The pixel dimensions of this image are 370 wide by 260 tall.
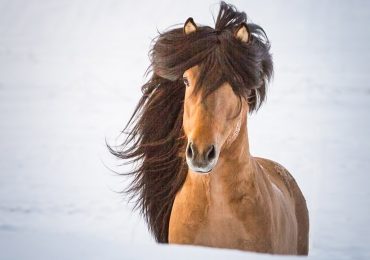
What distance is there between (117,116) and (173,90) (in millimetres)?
367

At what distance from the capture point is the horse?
119 cm

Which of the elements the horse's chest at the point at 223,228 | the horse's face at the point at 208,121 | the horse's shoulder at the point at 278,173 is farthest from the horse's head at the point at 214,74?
the horse's shoulder at the point at 278,173

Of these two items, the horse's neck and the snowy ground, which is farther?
the snowy ground

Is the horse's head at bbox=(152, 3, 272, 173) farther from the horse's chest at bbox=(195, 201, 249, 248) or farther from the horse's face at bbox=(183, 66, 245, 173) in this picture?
the horse's chest at bbox=(195, 201, 249, 248)

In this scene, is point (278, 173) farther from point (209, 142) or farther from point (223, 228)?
point (209, 142)

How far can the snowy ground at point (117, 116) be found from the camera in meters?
1.52

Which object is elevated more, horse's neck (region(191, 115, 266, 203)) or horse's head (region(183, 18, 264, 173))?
horse's head (region(183, 18, 264, 173))

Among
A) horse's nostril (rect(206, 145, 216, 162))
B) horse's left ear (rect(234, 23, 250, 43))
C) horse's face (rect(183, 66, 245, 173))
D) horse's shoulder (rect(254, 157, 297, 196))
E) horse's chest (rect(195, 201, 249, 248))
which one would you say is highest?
horse's left ear (rect(234, 23, 250, 43))

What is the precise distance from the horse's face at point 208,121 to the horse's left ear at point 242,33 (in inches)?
4.7

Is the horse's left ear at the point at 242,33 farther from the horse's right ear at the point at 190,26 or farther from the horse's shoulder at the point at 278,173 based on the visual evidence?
the horse's shoulder at the point at 278,173

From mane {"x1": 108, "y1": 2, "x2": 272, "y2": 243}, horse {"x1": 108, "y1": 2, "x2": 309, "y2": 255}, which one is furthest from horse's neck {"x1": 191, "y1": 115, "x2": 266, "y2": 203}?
mane {"x1": 108, "y1": 2, "x2": 272, "y2": 243}

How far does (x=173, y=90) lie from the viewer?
52.9 inches

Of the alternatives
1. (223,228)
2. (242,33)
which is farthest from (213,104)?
(223,228)

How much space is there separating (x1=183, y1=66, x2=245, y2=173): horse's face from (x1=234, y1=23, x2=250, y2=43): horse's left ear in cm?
12
